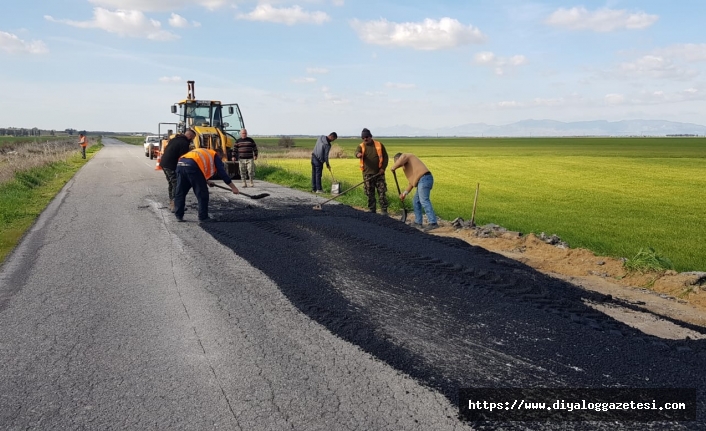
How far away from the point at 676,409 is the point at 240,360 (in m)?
2.81

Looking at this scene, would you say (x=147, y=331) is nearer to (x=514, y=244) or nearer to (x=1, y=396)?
(x=1, y=396)

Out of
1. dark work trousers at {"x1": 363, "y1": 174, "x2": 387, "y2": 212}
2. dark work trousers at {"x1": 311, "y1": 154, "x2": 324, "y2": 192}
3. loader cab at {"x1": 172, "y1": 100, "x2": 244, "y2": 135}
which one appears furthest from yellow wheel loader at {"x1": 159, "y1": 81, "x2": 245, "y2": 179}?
dark work trousers at {"x1": 363, "y1": 174, "x2": 387, "y2": 212}

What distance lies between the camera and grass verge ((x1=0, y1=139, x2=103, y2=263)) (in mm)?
9414

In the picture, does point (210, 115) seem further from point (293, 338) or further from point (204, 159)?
point (293, 338)

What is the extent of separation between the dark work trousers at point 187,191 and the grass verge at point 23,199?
2494 millimetres

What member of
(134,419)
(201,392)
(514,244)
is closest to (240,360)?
(201,392)

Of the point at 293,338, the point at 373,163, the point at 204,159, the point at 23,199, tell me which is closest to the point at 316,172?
the point at 373,163

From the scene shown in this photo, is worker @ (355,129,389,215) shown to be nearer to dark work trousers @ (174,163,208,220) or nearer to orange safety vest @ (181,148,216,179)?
orange safety vest @ (181,148,216,179)

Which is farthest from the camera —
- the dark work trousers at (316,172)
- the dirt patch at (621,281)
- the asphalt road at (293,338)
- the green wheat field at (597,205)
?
the dark work trousers at (316,172)

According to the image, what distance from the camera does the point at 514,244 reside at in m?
9.45

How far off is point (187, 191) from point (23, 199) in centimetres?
557

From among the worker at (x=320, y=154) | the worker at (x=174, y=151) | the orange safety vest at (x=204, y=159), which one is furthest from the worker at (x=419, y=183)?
the worker at (x=320, y=154)

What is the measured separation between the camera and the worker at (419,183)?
10672 mm

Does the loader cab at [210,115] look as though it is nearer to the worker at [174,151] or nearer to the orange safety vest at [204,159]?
the worker at [174,151]
